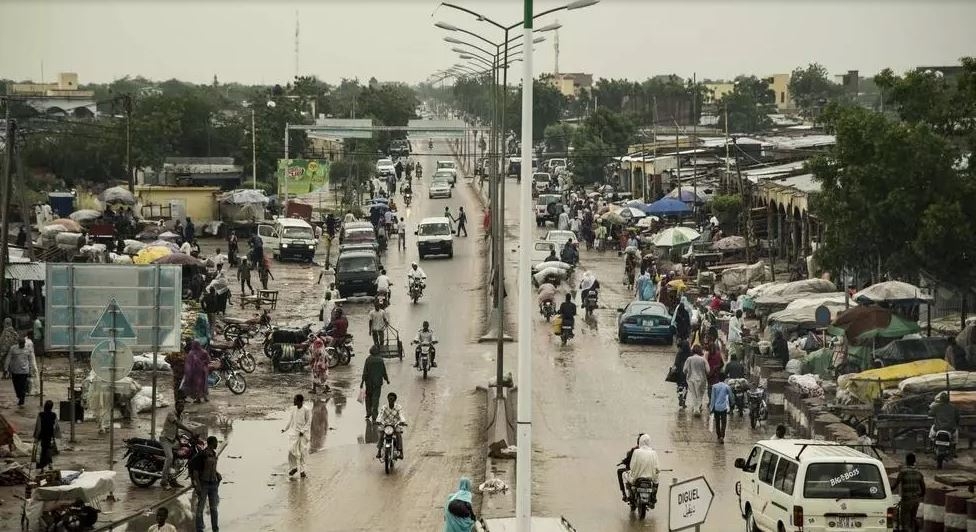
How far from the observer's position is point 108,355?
2136 centimetres

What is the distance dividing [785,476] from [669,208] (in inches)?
1665

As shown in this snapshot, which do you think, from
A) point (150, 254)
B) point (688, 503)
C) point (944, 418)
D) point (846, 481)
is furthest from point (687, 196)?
point (688, 503)

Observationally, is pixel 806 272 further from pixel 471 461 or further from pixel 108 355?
pixel 108 355

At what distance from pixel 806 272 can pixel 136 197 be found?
30.6 meters

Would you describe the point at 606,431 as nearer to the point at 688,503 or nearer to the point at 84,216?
the point at 688,503

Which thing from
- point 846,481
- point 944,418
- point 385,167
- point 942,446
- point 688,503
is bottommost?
point 942,446

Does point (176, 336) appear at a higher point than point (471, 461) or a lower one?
higher

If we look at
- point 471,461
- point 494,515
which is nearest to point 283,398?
point 471,461

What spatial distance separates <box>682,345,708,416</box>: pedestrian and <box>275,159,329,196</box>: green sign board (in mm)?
45169

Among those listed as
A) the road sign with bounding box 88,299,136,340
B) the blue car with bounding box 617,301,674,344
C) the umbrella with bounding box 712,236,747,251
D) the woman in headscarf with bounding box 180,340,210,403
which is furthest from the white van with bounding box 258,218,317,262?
the road sign with bounding box 88,299,136,340

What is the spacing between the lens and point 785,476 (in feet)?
56.1

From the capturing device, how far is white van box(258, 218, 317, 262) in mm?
55469

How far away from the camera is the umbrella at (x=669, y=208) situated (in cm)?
5900

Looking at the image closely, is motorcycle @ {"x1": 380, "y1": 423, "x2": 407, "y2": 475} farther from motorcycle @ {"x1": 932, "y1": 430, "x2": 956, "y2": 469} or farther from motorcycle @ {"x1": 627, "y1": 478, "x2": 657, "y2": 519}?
motorcycle @ {"x1": 932, "y1": 430, "x2": 956, "y2": 469}
